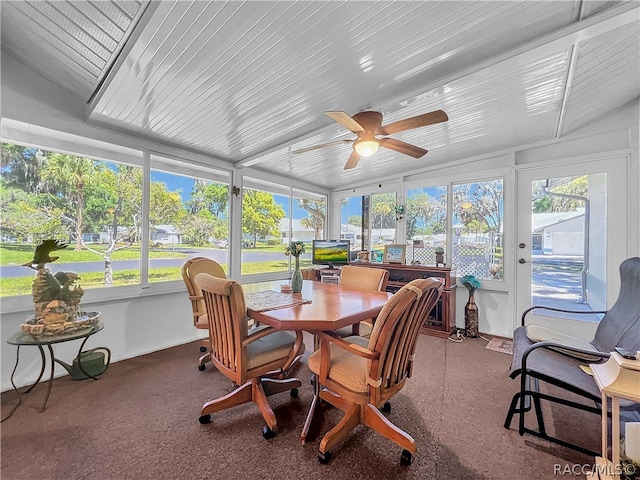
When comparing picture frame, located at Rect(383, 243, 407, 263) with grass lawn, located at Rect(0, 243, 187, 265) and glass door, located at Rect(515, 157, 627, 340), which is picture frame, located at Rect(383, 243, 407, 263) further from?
grass lawn, located at Rect(0, 243, 187, 265)

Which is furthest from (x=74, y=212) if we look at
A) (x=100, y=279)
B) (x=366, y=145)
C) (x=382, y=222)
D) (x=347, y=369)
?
(x=382, y=222)

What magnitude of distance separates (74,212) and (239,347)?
248cm

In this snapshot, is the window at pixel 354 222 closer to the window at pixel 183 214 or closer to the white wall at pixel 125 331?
the window at pixel 183 214

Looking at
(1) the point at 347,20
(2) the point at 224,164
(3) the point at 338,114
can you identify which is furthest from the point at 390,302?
(2) the point at 224,164

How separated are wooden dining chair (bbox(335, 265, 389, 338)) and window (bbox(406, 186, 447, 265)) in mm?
1782

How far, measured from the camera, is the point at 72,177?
8.63ft

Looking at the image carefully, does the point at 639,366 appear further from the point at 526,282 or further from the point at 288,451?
the point at 526,282

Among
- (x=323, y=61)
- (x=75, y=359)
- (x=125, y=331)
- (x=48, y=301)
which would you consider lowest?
(x=75, y=359)

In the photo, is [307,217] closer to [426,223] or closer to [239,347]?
[426,223]

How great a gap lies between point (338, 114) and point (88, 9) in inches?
62.6

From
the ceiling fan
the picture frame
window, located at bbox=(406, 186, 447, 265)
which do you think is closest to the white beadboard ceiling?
the ceiling fan

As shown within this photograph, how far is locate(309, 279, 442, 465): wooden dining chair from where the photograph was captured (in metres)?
1.29

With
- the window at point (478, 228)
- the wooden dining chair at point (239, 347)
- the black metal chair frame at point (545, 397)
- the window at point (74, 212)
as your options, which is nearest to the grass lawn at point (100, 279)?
the window at point (74, 212)

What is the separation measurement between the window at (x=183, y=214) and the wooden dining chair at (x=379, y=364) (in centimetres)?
254
